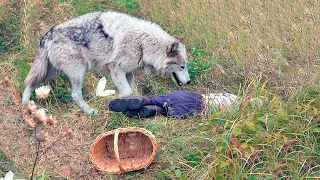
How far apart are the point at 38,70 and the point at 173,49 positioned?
1.72 metres

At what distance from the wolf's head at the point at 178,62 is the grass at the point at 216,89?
337mm

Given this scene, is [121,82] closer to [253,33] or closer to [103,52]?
[103,52]

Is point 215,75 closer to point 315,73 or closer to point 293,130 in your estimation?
point 315,73

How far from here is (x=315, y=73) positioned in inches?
202

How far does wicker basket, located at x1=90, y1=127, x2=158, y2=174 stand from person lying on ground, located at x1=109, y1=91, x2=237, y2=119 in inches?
18.2

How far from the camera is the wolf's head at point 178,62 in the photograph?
251 inches

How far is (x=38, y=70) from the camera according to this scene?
629cm

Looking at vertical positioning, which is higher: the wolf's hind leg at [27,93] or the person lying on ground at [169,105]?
the person lying on ground at [169,105]

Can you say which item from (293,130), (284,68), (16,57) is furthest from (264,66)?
(16,57)

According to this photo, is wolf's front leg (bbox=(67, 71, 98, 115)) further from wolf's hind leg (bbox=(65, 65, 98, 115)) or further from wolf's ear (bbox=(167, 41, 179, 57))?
wolf's ear (bbox=(167, 41, 179, 57))

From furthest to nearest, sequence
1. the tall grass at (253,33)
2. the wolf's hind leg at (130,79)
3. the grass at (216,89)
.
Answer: the wolf's hind leg at (130,79) → the tall grass at (253,33) → the grass at (216,89)

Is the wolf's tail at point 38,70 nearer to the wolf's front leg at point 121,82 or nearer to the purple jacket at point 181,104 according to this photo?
the wolf's front leg at point 121,82

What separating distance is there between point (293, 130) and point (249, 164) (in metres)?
0.54

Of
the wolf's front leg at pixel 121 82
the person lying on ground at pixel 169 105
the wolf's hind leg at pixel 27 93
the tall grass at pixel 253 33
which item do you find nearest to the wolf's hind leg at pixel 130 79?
the wolf's front leg at pixel 121 82
